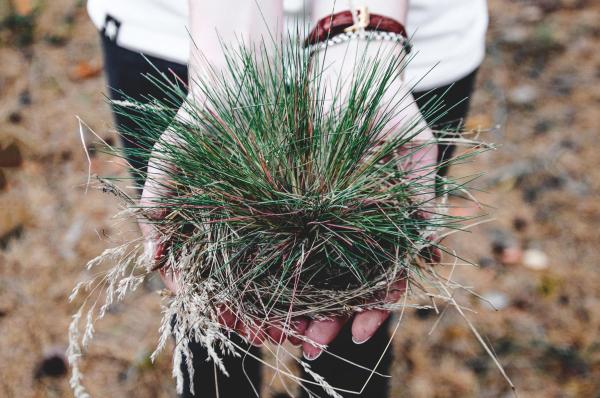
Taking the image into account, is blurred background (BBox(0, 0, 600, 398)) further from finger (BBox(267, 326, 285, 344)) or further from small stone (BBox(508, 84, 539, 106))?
finger (BBox(267, 326, 285, 344))

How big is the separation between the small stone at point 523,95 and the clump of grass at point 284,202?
192 cm

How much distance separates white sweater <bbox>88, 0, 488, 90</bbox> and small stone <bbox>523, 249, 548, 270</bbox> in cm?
111

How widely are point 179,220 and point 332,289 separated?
0.96ft

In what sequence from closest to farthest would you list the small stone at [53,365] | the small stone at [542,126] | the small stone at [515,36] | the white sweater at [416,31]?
the white sweater at [416,31] → the small stone at [53,365] → the small stone at [542,126] → the small stone at [515,36]

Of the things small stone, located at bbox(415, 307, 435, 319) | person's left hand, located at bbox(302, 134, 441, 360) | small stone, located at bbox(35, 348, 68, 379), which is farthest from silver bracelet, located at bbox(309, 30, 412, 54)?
small stone, located at bbox(35, 348, 68, 379)

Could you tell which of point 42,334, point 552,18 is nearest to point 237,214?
point 42,334

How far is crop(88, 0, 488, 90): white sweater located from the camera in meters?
1.21

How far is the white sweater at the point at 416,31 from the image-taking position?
121cm

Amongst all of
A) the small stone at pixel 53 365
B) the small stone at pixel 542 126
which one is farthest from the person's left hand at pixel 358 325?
the small stone at pixel 542 126

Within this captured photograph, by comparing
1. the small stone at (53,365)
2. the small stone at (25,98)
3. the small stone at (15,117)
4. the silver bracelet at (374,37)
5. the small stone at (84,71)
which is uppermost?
the silver bracelet at (374,37)

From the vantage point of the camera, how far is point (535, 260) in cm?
213

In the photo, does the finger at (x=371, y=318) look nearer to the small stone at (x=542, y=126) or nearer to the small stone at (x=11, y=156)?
the small stone at (x=542, y=126)

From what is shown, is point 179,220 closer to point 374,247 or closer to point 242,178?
point 242,178

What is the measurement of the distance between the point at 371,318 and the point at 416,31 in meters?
0.62
